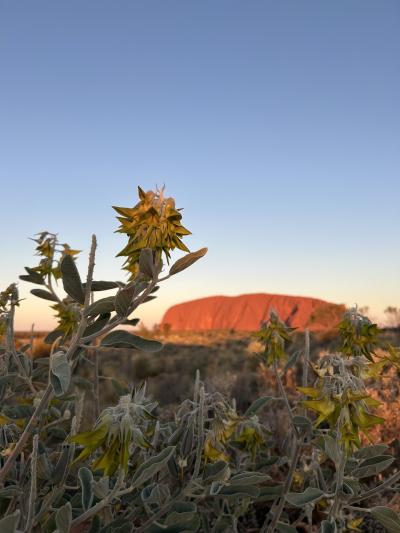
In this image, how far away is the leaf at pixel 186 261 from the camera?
45.7 inches

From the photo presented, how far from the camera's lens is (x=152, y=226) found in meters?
1.21

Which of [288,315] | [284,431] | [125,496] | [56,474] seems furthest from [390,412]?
[288,315]

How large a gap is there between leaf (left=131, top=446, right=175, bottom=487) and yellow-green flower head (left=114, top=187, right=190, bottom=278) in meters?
0.49

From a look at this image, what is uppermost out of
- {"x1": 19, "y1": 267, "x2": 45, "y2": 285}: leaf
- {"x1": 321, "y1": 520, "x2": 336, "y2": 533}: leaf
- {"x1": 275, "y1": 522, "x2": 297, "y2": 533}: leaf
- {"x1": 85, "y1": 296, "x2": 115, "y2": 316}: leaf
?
{"x1": 19, "y1": 267, "x2": 45, "y2": 285}: leaf

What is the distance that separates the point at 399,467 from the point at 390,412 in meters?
0.54

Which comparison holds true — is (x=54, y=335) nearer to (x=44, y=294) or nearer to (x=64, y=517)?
(x=44, y=294)

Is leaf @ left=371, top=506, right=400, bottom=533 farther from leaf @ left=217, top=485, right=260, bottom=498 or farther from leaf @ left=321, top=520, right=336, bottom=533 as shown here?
leaf @ left=217, top=485, right=260, bottom=498

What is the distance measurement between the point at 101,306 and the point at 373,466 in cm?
110

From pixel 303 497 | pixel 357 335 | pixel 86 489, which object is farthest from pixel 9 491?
pixel 357 335

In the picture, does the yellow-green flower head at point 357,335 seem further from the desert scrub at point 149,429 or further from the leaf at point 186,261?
the leaf at point 186,261

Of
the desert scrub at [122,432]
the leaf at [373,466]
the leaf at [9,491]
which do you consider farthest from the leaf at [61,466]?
the leaf at [373,466]

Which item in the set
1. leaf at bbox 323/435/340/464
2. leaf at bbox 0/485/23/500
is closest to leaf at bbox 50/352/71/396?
leaf at bbox 0/485/23/500

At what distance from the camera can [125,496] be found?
5.53 ft

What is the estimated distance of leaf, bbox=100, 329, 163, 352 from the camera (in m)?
1.28
